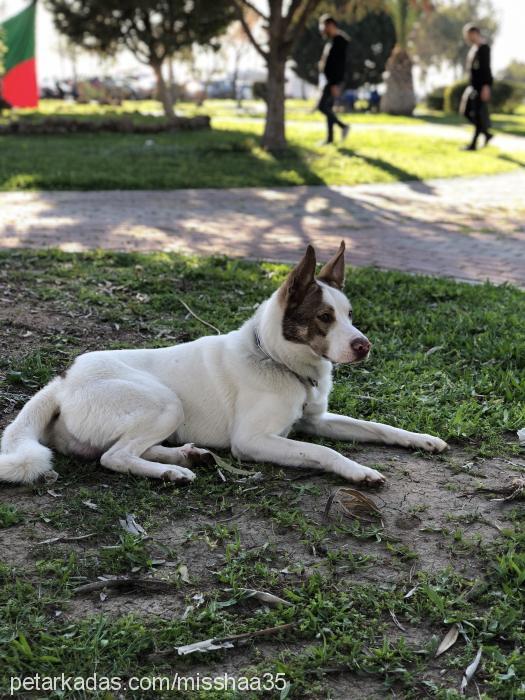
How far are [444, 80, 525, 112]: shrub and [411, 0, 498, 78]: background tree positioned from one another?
35.5 metres

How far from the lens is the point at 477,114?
1794cm

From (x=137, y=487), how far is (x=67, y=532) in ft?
1.53

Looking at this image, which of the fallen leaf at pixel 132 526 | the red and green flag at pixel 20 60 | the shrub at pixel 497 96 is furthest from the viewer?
the shrub at pixel 497 96

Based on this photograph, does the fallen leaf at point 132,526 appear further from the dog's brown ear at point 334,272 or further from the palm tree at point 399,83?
the palm tree at point 399,83

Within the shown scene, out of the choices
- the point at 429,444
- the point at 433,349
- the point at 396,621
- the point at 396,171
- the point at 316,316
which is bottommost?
the point at 396,621

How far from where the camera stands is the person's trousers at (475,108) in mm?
17469

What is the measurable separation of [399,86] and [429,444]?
32.2 m

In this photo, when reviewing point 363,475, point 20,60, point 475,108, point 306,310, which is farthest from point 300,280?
point 20,60

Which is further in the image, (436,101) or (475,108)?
(436,101)

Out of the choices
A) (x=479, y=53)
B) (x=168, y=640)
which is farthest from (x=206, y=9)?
(x=168, y=640)

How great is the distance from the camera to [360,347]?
3.90 metres

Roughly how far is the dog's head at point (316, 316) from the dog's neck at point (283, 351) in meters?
0.04

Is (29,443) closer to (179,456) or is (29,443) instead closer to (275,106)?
(179,456)

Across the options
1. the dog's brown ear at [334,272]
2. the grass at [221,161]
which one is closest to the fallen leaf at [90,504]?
the dog's brown ear at [334,272]
